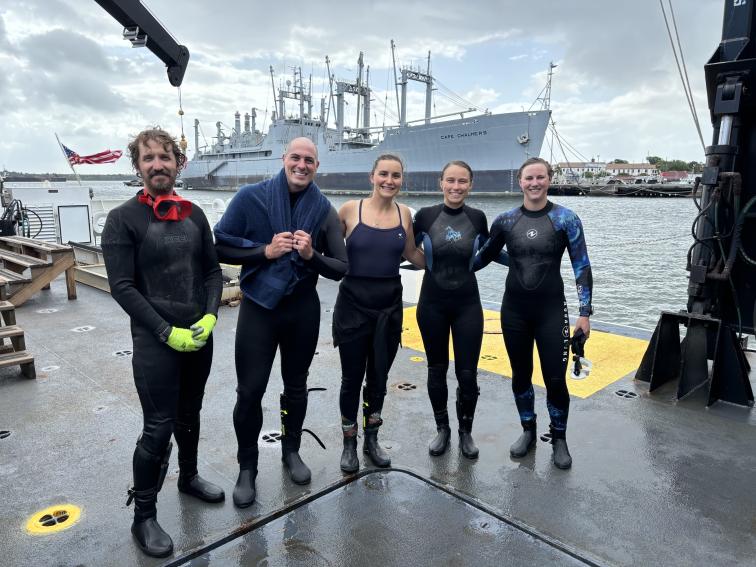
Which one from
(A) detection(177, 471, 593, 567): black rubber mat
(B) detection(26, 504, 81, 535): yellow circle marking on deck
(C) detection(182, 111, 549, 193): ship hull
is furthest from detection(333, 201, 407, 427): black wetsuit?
(C) detection(182, 111, 549, 193): ship hull

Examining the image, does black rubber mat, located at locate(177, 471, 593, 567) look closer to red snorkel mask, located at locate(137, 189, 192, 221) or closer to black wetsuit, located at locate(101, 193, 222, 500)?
black wetsuit, located at locate(101, 193, 222, 500)

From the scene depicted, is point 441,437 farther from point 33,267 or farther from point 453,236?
point 33,267

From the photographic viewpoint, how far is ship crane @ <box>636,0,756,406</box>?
3881 mm

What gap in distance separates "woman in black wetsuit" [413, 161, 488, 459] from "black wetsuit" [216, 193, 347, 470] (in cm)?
67

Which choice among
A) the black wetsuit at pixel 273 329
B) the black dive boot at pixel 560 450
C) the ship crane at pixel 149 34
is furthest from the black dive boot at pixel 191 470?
the ship crane at pixel 149 34

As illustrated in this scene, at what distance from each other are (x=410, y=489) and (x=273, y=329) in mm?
1100

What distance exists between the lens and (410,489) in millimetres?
2758

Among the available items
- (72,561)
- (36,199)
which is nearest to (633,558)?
(72,561)

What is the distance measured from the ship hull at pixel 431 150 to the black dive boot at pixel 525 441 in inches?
1725

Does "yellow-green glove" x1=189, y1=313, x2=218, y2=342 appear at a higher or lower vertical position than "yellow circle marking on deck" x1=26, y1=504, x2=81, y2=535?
higher

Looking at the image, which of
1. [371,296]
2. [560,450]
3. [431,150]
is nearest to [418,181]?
[431,150]

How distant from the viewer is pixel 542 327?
123 inches

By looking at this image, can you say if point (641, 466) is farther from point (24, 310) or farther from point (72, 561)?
point (24, 310)

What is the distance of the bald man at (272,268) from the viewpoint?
2.56 m
